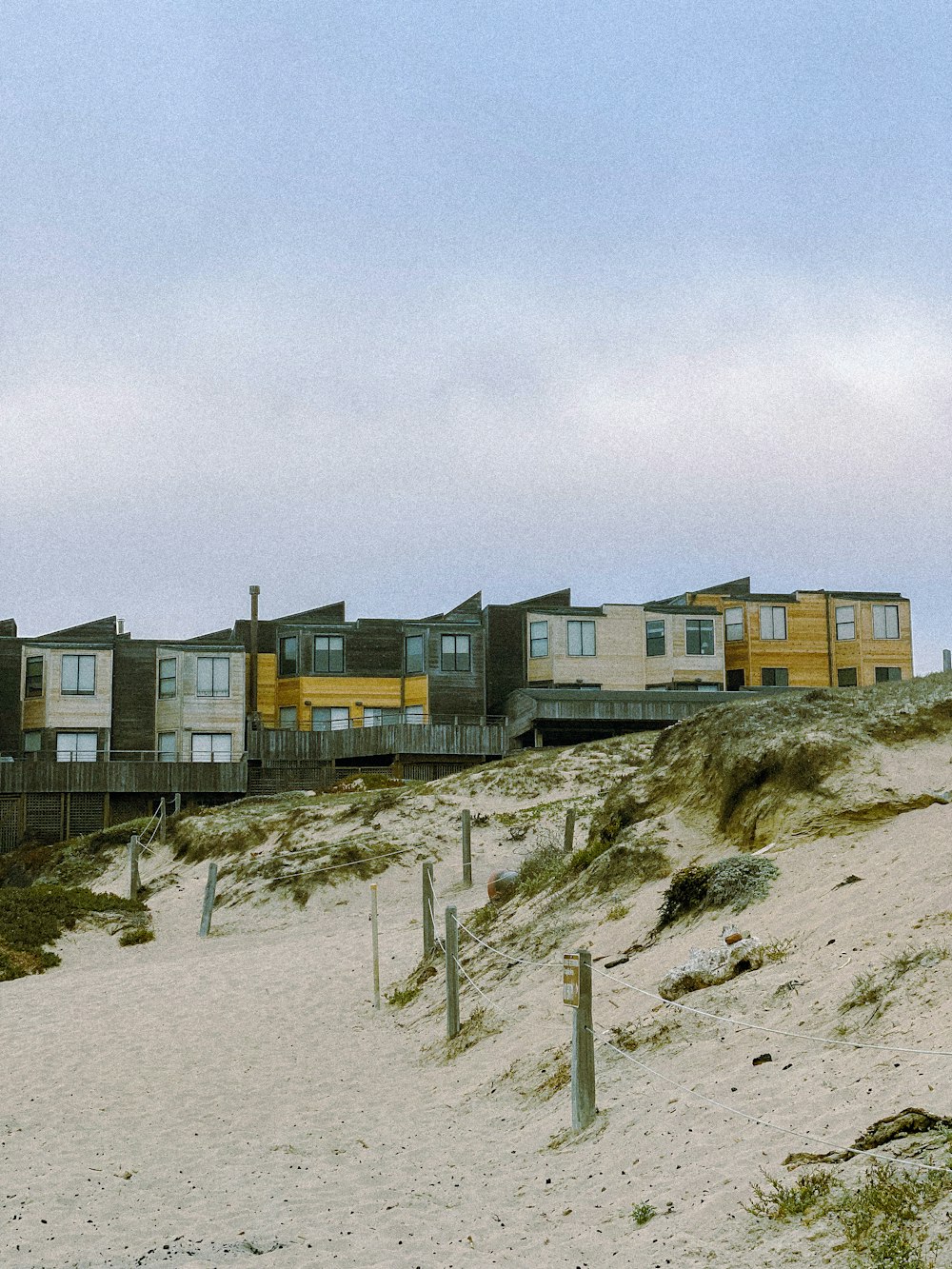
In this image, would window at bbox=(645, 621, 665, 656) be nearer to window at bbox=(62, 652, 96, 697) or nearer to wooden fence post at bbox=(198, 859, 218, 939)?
window at bbox=(62, 652, 96, 697)

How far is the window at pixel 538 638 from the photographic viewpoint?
204 ft

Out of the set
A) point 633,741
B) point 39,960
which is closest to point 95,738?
point 633,741

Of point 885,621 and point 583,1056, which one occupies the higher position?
point 885,621

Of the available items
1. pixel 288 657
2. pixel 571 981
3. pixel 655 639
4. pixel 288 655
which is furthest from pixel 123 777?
pixel 571 981

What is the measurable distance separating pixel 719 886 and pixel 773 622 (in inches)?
2059

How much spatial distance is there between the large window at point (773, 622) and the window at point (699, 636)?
11.8ft

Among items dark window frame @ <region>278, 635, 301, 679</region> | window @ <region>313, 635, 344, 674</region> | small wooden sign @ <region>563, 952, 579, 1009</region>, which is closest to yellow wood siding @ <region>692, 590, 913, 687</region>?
A: window @ <region>313, 635, 344, 674</region>

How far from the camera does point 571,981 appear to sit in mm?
10414

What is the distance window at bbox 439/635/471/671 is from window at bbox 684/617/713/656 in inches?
431

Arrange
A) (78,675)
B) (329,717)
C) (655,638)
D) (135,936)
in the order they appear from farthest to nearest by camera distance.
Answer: (655,638) → (329,717) → (78,675) → (135,936)

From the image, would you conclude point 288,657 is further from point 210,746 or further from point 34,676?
point 34,676

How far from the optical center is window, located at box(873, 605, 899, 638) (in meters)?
65.4

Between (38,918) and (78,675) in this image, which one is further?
(78,675)

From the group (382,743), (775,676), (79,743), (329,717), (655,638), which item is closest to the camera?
(382,743)
